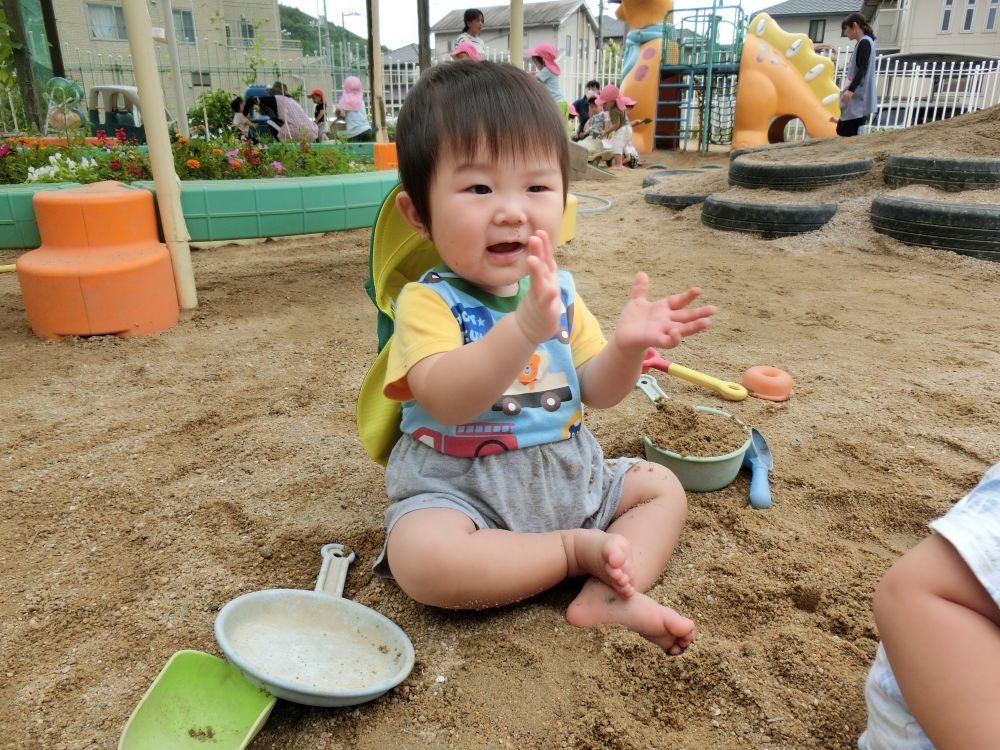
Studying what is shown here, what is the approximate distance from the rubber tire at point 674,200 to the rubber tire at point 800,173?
0.39m

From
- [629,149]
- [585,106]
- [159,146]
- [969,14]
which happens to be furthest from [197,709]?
[969,14]

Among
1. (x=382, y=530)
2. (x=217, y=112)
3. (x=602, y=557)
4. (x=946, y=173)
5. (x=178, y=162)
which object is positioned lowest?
(x=382, y=530)

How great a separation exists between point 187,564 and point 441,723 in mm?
652

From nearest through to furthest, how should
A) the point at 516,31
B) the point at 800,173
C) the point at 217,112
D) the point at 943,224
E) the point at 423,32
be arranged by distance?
the point at 516,31, the point at 943,224, the point at 800,173, the point at 217,112, the point at 423,32

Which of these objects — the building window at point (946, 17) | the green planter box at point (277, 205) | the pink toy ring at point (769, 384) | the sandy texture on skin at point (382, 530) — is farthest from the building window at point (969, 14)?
the pink toy ring at point (769, 384)

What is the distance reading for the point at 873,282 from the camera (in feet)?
11.2

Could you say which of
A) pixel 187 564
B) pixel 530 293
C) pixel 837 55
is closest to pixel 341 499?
pixel 187 564

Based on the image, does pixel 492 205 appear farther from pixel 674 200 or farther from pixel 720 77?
pixel 720 77

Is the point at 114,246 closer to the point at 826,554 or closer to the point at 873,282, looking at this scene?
the point at 826,554

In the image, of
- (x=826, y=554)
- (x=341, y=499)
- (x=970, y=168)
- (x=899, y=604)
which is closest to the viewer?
(x=899, y=604)

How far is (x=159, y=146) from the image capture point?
265 centimetres

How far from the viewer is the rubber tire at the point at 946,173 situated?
4078 mm

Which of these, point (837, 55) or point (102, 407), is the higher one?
point (837, 55)

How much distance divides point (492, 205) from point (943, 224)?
365 cm
